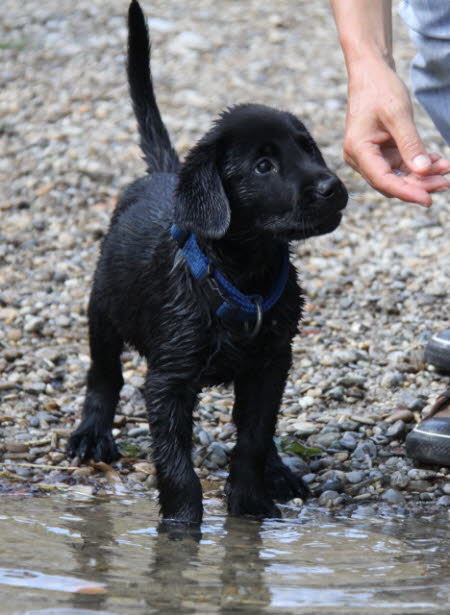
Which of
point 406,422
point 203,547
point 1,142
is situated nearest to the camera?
point 203,547

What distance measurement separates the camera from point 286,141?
313 cm

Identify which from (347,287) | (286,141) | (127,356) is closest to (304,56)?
(347,287)

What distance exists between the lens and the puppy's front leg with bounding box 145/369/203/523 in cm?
322

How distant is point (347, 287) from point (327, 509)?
2491mm

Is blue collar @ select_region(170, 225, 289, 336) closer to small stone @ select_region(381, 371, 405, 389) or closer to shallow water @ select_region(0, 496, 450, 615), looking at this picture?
shallow water @ select_region(0, 496, 450, 615)

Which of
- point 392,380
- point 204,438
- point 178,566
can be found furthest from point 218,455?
point 178,566

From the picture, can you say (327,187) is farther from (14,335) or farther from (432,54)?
(14,335)

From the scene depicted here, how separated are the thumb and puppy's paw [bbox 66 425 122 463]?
187 centimetres

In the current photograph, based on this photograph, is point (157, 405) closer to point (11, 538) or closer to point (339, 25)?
point (11, 538)

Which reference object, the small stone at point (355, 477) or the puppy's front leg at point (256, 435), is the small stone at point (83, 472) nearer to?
the puppy's front leg at point (256, 435)

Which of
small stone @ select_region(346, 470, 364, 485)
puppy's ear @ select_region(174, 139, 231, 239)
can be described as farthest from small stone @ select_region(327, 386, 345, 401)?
puppy's ear @ select_region(174, 139, 231, 239)

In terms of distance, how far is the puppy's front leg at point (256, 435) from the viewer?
3.39 m

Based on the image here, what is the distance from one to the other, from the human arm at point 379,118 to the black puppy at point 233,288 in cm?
39

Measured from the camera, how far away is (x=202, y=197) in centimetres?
314
